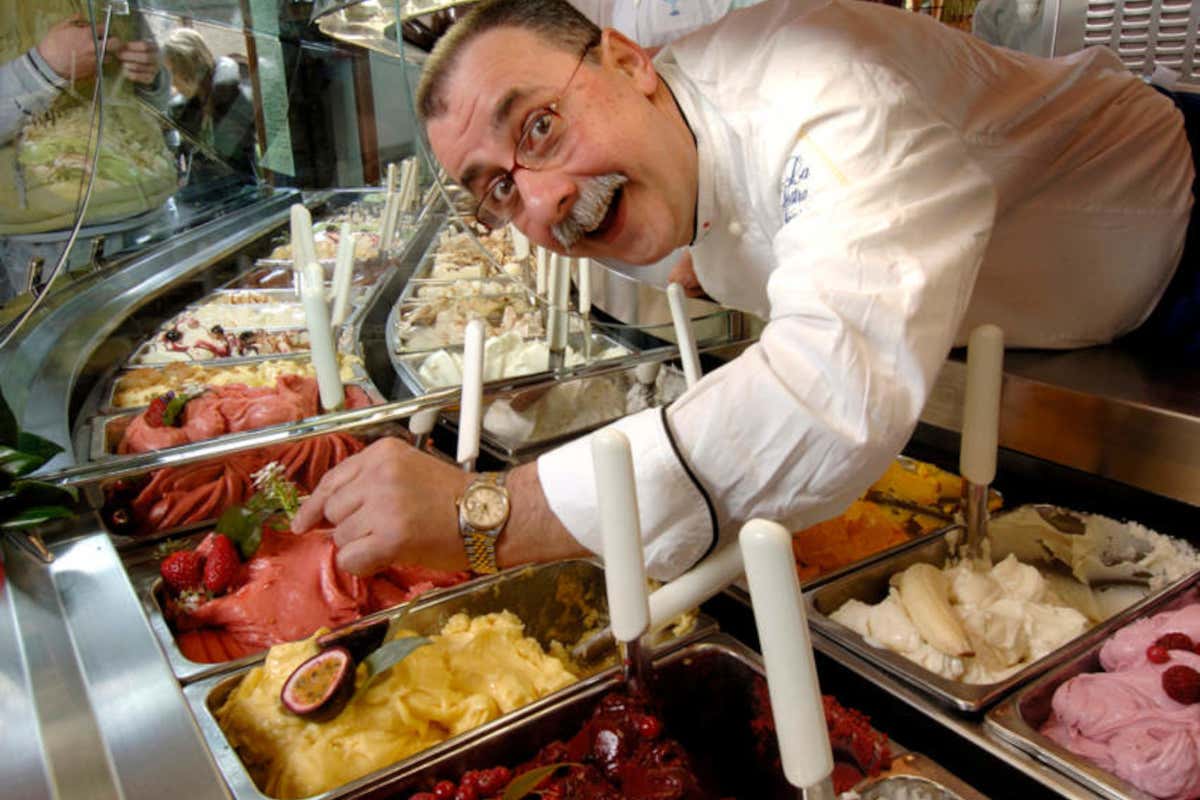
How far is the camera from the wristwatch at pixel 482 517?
3.92 ft

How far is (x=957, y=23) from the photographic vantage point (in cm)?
415

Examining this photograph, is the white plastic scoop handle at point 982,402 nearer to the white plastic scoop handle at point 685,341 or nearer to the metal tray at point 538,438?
the white plastic scoop handle at point 685,341

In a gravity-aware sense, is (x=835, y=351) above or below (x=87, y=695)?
above

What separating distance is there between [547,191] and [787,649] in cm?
102

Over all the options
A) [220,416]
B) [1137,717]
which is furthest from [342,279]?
[1137,717]

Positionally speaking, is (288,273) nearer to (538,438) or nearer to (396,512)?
(538,438)

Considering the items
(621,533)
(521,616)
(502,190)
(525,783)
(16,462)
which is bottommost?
(521,616)

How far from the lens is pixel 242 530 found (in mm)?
1626

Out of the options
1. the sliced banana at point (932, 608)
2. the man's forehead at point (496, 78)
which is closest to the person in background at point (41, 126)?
the man's forehead at point (496, 78)

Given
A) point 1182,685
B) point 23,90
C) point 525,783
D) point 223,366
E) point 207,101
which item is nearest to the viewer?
point 525,783

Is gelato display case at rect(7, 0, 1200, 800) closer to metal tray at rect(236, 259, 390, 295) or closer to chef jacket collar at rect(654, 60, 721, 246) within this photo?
metal tray at rect(236, 259, 390, 295)

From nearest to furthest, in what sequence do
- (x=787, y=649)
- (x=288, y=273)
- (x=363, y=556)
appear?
(x=787, y=649) < (x=363, y=556) < (x=288, y=273)

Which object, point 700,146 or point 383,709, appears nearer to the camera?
point 383,709

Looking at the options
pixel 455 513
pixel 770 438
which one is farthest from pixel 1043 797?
pixel 455 513
